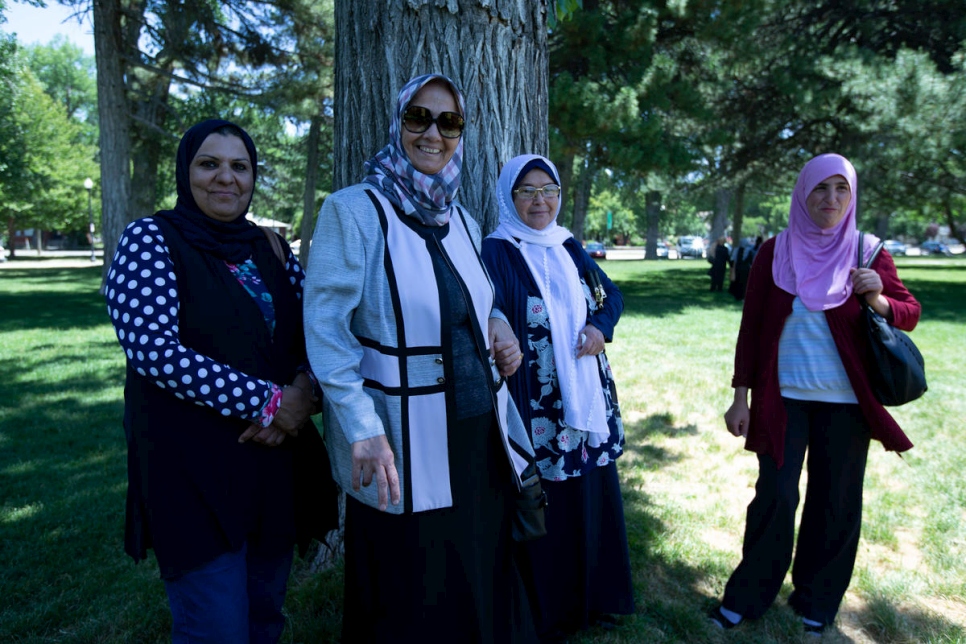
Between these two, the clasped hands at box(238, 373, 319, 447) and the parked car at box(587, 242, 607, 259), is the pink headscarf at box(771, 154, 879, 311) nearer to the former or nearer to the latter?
the clasped hands at box(238, 373, 319, 447)

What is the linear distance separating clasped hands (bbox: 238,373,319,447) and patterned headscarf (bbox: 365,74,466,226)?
612 mm

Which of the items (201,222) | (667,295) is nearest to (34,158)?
(667,295)

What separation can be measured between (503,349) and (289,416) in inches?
26.7

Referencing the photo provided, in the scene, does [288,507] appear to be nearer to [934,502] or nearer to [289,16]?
[934,502]

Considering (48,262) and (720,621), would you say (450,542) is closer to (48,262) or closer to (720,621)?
(720,621)

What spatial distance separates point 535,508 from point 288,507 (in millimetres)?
768

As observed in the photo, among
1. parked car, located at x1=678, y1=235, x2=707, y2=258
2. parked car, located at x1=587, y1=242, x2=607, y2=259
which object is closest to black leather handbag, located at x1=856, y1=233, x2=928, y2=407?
parked car, located at x1=587, y1=242, x2=607, y2=259

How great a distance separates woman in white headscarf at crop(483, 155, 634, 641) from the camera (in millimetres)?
2697

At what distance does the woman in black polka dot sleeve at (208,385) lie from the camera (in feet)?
5.99

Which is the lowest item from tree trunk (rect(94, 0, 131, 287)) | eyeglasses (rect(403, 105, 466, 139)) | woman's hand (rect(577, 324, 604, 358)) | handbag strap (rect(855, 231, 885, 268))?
woman's hand (rect(577, 324, 604, 358))

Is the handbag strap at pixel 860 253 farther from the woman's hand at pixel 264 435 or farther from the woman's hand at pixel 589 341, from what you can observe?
the woman's hand at pixel 264 435

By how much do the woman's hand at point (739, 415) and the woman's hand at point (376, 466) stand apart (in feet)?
5.65

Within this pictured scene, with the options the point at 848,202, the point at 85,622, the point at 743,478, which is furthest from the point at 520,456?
the point at 743,478

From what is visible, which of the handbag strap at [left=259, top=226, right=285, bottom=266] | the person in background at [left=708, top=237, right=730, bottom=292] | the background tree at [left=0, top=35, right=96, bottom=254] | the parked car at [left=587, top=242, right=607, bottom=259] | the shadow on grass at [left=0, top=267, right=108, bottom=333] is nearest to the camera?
the handbag strap at [left=259, top=226, right=285, bottom=266]
